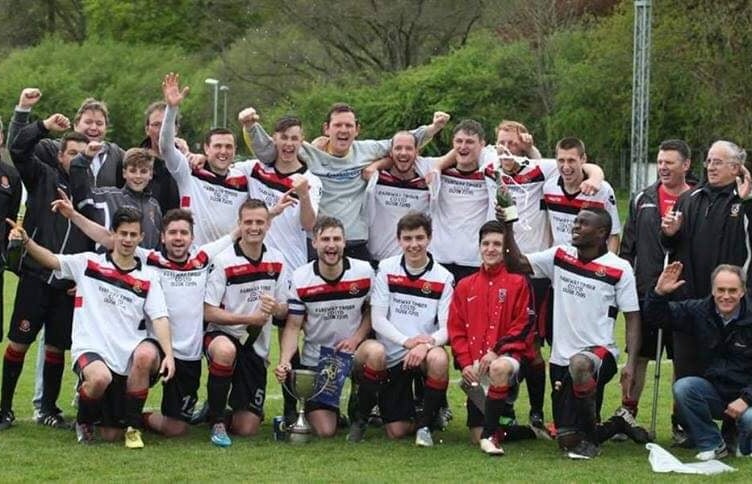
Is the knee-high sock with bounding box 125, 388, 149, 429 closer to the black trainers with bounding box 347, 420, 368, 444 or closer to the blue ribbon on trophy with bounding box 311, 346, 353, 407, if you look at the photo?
the blue ribbon on trophy with bounding box 311, 346, 353, 407

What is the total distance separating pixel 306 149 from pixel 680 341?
114 inches

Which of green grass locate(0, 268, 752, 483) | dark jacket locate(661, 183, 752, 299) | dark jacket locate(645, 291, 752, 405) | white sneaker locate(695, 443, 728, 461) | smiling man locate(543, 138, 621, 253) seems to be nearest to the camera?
green grass locate(0, 268, 752, 483)

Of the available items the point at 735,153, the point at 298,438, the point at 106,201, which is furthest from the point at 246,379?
the point at 735,153

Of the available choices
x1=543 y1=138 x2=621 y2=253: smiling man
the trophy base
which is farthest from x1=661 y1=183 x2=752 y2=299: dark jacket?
the trophy base

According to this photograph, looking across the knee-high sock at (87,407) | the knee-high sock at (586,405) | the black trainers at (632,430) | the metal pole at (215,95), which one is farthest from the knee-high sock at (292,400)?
the metal pole at (215,95)

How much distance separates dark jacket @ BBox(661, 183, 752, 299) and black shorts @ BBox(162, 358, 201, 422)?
310 centimetres

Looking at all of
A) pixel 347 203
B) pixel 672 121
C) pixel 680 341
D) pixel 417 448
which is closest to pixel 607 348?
pixel 680 341

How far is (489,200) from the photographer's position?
8.97 m

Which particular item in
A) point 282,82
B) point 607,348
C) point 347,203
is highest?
point 282,82

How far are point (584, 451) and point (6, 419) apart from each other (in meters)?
3.69

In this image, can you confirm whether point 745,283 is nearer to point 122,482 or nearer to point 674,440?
point 674,440

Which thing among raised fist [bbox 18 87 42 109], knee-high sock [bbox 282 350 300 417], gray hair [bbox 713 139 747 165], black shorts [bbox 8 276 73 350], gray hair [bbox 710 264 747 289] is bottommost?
knee-high sock [bbox 282 350 300 417]

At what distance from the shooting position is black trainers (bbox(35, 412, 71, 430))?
27.3 feet

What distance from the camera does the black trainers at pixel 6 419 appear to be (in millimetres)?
8219
